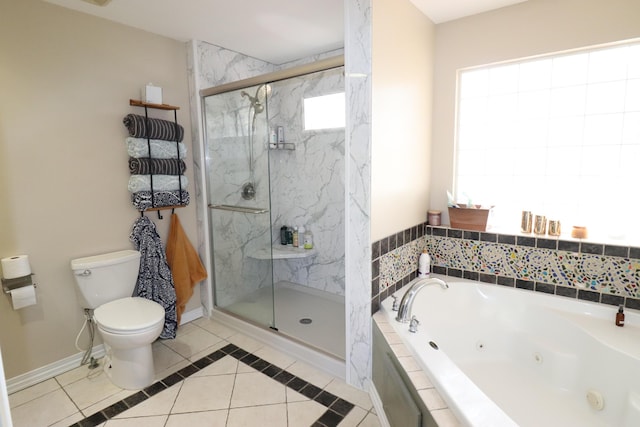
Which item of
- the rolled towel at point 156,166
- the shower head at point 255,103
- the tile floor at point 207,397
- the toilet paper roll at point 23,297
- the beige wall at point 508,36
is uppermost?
the beige wall at point 508,36

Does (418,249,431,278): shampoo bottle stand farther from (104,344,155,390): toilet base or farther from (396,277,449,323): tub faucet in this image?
(104,344,155,390): toilet base

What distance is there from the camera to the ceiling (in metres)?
2.23

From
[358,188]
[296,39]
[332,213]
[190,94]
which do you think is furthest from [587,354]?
[190,94]

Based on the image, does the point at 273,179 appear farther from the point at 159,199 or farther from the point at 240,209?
the point at 159,199

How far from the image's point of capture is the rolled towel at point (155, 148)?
2.52 meters

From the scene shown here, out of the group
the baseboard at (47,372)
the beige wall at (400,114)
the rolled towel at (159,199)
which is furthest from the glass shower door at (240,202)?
the beige wall at (400,114)

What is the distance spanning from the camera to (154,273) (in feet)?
8.87

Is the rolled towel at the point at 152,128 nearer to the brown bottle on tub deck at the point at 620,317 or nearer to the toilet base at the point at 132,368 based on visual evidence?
the toilet base at the point at 132,368

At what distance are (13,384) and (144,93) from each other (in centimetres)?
216

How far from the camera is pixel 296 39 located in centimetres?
287

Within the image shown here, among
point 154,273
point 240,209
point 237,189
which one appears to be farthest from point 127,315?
point 237,189

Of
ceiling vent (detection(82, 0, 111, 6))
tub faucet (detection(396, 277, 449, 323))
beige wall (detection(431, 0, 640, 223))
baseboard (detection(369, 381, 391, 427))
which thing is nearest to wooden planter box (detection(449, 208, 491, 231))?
beige wall (detection(431, 0, 640, 223))

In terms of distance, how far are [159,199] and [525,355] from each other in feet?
9.12

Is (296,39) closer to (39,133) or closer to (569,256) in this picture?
(39,133)
